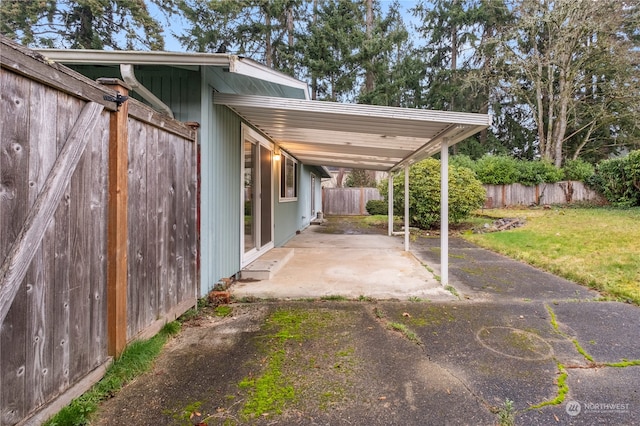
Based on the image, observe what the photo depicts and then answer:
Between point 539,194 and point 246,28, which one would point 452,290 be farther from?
point 246,28

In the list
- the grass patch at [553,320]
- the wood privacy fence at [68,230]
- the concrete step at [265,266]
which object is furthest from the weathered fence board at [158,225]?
the grass patch at [553,320]

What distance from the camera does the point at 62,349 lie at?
1771mm

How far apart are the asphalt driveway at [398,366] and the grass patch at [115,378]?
0.25ft

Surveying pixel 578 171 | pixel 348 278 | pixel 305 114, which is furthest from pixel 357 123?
pixel 578 171

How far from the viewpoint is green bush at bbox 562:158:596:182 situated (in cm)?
1535

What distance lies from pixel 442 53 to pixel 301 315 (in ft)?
77.8

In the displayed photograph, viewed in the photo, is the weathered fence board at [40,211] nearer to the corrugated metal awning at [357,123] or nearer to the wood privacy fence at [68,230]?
the wood privacy fence at [68,230]

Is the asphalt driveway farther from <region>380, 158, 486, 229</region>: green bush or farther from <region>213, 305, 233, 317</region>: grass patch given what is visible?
<region>380, 158, 486, 229</region>: green bush

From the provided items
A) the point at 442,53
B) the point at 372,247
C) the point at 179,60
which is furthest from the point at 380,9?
the point at 179,60

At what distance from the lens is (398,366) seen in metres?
2.44

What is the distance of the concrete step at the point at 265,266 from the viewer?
4.87 metres

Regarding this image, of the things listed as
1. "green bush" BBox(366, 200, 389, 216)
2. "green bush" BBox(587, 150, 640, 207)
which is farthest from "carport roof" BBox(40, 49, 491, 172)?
"green bush" BBox(587, 150, 640, 207)

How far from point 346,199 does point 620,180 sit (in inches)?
501

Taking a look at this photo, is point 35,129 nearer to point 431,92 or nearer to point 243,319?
point 243,319
